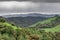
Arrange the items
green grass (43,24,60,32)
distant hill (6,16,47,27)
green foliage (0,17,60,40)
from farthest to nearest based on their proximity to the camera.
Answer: distant hill (6,16,47,27) → green grass (43,24,60,32) → green foliage (0,17,60,40)

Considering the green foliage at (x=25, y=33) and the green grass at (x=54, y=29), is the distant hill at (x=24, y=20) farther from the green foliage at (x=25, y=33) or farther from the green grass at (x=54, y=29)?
the green grass at (x=54, y=29)

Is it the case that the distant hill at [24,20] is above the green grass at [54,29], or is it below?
above

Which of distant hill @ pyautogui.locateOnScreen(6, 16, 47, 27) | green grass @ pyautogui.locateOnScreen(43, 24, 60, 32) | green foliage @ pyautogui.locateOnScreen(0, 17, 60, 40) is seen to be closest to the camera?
green foliage @ pyautogui.locateOnScreen(0, 17, 60, 40)

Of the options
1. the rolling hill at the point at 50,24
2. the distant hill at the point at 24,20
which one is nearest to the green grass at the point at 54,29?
the rolling hill at the point at 50,24

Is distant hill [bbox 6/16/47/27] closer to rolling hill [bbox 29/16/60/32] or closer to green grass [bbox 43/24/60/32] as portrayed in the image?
rolling hill [bbox 29/16/60/32]

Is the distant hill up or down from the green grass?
up

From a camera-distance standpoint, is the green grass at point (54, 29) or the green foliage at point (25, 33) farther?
the green grass at point (54, 29)

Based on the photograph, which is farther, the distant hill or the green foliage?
the distant hill

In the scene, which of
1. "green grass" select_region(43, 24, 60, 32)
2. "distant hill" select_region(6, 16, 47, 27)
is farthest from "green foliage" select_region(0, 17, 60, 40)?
"distant hill" select_region(6, 16, 47, 27)

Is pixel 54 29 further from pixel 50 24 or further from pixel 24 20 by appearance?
pixel 24 20

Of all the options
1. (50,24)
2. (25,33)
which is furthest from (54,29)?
(25,33)

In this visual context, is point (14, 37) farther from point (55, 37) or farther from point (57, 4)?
point (57, 4)
